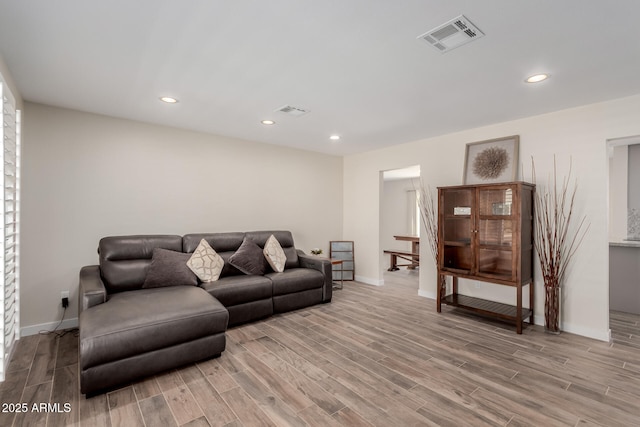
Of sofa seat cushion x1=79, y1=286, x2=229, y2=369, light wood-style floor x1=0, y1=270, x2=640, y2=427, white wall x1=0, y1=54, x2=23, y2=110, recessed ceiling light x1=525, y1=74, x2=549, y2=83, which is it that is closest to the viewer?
light wood-style floor x1=0, y1=270, x2=640, y2=427

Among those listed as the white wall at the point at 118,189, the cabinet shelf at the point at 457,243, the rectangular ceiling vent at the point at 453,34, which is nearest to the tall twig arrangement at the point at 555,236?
the cabinet shelf at the point at 457,243

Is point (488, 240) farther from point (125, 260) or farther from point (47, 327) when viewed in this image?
point (47, 327)

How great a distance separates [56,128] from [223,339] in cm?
296

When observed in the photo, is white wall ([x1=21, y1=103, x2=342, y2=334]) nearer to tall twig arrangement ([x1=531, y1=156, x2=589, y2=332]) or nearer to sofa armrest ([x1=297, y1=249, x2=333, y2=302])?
sofa armrest ([x1=297, y1=249, x2=333, y2=302])

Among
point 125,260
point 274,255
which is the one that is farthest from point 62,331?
point 274,255

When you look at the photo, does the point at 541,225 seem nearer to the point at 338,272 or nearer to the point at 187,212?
the point at 338,272

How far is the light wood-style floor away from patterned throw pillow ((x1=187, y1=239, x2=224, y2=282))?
689 mm

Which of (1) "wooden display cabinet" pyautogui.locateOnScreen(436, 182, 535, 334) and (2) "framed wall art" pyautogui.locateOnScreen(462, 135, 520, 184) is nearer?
(1) "wooden display cabinet" pyautogui.locateOnScreen(436, 182, 535, 334)

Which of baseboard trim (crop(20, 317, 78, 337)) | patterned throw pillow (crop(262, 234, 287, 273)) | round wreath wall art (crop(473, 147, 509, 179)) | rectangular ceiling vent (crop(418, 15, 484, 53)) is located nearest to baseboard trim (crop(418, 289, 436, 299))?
round wreath wall art (crop(473, 147, 509, 179))

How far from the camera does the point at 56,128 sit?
11.0 ft

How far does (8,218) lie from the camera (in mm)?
2305

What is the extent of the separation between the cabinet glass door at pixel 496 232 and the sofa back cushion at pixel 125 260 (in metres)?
3.85

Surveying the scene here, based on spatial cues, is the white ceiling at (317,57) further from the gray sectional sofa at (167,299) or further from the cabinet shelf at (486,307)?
the cabinet shelf at (486,307)

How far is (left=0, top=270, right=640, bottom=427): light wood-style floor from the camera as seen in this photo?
6.29ft
